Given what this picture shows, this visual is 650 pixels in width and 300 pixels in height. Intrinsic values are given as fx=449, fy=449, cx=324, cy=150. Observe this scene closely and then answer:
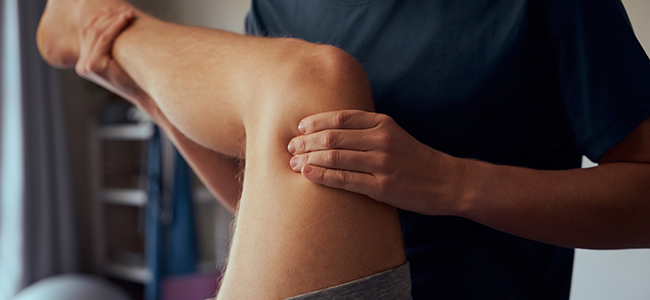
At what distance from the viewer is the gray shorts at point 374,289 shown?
49 cm

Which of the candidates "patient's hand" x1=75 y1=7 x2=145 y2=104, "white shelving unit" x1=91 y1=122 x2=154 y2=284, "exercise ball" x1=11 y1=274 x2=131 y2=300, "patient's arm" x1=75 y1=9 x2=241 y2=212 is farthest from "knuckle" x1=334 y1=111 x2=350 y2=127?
"white shelving unit" x1=91 y1=122 x2=154 y2=284

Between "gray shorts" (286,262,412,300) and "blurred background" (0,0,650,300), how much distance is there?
1998 millimetres

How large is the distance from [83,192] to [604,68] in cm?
344

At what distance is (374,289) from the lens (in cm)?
51

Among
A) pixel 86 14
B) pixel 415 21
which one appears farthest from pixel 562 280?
pixel 86 14

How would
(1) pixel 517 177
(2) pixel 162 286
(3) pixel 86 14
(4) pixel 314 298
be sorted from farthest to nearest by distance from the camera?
(2) pixel 162 286 → (3) pixel 86 14 → (1) pixel 517 177 → (4) pixel 314 298

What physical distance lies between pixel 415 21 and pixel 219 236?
2.45 metres

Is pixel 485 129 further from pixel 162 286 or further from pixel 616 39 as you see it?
pixel 162 286

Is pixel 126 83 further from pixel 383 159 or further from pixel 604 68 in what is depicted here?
pixel 604 68

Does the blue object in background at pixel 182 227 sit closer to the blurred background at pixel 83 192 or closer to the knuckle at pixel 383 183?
the blurred background at pixel 83 192

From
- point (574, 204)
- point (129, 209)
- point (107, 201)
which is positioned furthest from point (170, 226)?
point (574, 204)

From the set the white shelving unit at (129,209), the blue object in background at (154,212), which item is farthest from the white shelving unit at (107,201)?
the blue object in background at (154,212)

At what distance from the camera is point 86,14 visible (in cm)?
85

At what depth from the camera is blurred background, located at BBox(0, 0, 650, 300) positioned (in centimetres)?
259
